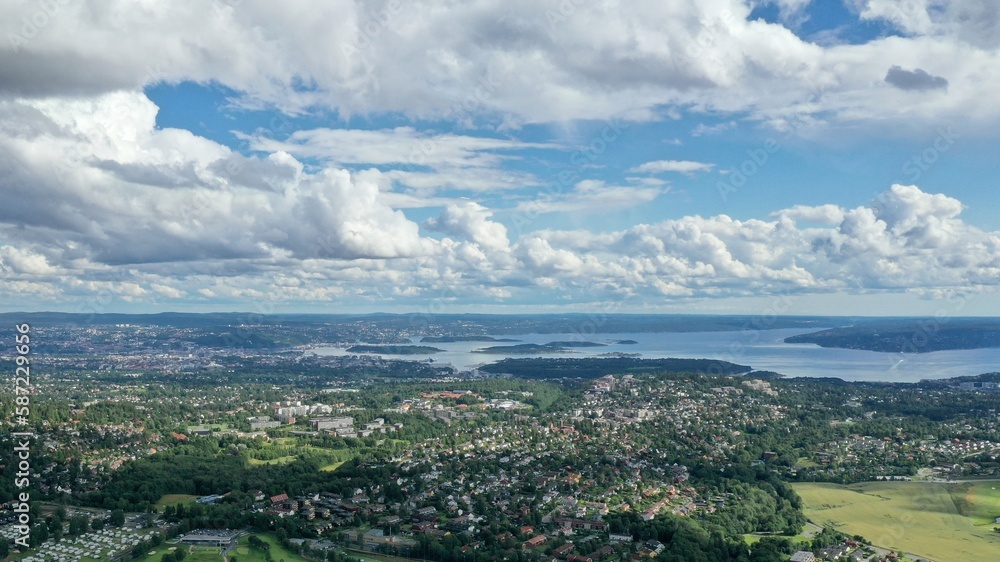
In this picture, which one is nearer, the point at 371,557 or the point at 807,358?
the point at 371,557

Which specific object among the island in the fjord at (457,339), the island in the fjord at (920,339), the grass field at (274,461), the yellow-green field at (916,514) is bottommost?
the yellow-green field at (916,514)

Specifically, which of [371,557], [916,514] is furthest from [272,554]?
[916,514]

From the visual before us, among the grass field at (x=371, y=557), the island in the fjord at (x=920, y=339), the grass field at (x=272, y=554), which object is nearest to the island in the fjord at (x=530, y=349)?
the island in the fjord at (x=920, y=339)

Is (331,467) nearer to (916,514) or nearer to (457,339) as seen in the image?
(916,514)

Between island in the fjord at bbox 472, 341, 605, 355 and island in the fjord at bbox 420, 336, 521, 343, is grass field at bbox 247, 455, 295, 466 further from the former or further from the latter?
island in the fjord at bbox 420, 336, 521, 343

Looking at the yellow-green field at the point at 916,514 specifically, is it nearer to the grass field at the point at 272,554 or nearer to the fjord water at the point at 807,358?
the grass field at the point at 272,554

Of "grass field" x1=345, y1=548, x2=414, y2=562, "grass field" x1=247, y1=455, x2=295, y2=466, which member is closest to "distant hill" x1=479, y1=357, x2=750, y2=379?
"grass field" x1=247, y1=455, x2=295, y2=466
